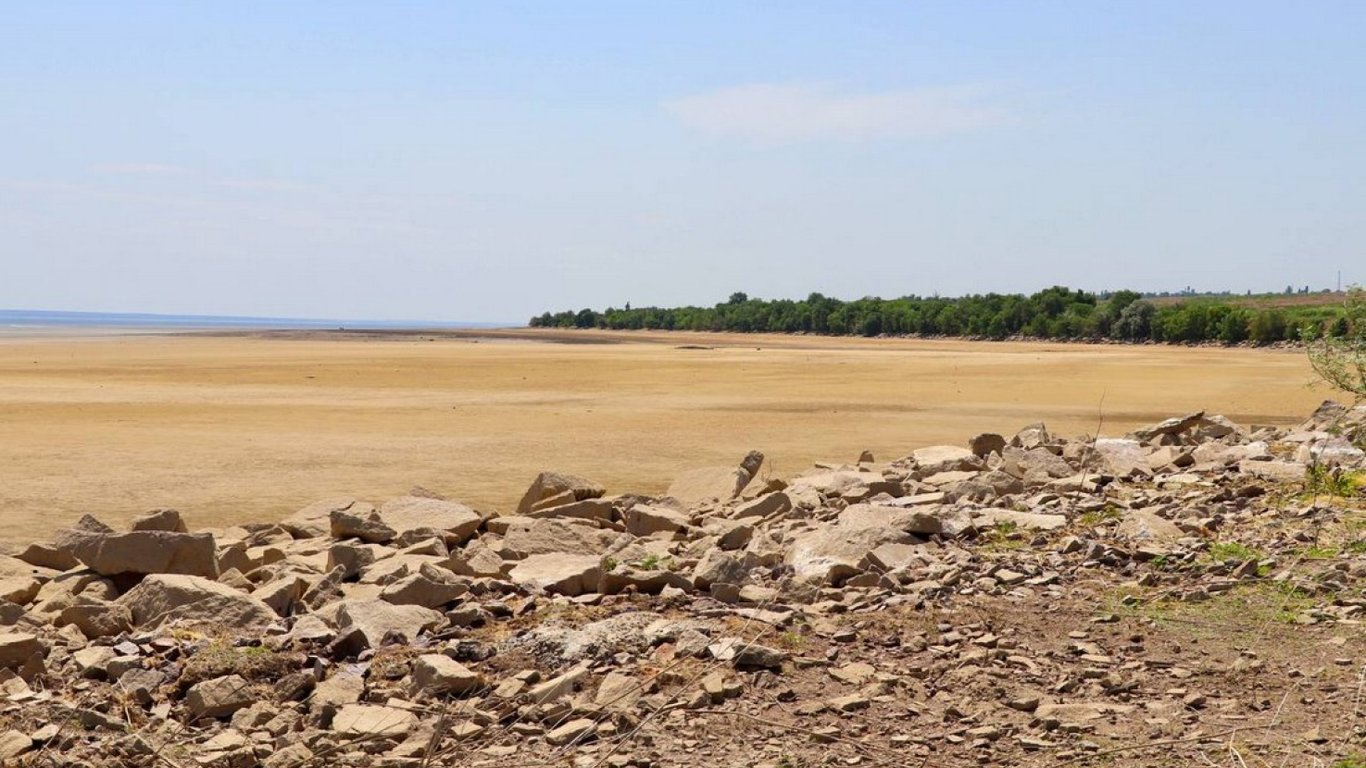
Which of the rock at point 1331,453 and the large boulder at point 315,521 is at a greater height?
the rock at point 1331,453

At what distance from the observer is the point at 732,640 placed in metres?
6.36

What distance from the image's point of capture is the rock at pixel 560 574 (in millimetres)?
8086

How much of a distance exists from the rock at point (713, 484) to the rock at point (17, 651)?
24.7 feet

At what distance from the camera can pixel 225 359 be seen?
51.5 metres

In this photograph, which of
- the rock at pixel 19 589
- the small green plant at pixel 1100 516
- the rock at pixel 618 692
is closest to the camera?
the rock at pixel 618 692

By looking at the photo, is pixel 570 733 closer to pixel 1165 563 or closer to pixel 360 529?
pixel 1165 563

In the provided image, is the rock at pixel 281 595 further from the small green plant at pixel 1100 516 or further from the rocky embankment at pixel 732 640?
the small green plant at pixel 1100 516

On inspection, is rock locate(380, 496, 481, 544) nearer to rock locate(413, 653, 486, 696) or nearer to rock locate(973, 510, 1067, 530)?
rock locate(973, 510, 1067, 530)

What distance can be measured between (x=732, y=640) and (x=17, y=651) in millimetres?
3555

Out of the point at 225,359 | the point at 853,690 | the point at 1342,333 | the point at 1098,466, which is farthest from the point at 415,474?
the point at 225,359

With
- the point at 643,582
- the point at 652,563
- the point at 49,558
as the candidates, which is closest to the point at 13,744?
the point at 643,582

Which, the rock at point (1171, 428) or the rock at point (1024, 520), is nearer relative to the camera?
the rock at point (1024, 520)

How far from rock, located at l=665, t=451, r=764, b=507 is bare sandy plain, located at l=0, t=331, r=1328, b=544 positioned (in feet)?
6.89

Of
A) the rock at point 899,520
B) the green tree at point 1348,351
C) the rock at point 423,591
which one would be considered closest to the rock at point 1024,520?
the rock at point 899,520
